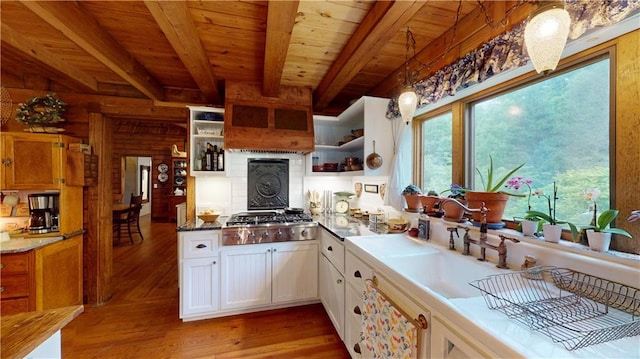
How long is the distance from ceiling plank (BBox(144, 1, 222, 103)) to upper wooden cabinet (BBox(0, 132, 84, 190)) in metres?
1.48

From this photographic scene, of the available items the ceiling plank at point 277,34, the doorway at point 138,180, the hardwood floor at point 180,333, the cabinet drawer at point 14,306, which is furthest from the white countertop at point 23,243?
the doorway at point 138,180

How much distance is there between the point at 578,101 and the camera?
4.10 ft

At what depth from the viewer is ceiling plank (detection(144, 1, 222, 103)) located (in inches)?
50.4

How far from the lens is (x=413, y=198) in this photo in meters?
2.00

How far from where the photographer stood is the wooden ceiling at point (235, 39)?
1.38 metres

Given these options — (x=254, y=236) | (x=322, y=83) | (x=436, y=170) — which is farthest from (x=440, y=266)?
(x=322, y=83)

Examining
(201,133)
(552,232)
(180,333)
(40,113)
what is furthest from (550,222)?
(40,113)

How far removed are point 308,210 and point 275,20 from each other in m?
2.14

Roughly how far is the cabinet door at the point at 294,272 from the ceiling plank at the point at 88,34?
198cm

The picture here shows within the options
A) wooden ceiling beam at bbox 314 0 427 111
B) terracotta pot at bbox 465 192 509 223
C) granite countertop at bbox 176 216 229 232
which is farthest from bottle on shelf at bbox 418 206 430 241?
granite countertop at bbox 176 216 229 232

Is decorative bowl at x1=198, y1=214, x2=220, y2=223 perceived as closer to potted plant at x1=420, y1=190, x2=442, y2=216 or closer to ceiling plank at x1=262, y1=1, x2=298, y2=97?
ceiling plank at x1=262, y1=1, x2=298, y2=97

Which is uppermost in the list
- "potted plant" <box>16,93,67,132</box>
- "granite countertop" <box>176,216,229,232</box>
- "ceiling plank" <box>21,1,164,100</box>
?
"ceiling plank" <box>21,1,164,100</box>

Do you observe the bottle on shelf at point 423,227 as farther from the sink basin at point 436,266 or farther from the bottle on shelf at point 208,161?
the bottle on shelf at point 208,161

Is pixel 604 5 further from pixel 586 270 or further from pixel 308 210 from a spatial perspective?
pixel 308 210
